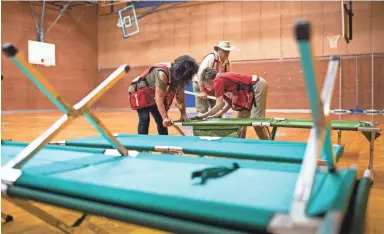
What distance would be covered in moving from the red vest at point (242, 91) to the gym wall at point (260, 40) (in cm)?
561

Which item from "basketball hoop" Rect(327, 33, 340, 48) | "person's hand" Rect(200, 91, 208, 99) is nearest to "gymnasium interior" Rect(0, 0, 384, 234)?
"person's hand" Rect(200, 91, 208, 99)

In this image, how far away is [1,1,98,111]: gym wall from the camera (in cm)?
1179

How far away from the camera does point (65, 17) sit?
13.4 metres

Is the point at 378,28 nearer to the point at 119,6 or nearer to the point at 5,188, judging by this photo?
the point at 119,6

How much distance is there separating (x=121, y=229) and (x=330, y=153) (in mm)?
1011

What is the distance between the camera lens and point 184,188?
111 cm

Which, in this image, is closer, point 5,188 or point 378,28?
point 5,188

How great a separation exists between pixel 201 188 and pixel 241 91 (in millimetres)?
2974

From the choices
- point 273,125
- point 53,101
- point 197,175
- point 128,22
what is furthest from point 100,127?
point 128,22

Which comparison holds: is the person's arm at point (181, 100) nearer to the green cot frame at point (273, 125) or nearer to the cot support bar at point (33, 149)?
the green cot frame at point (273, 125)

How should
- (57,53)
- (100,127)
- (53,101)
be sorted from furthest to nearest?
1. (57,53)
2. (100,127)
3. (53,101)

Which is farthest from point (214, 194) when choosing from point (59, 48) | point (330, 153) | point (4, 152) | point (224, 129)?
point (59, 48)

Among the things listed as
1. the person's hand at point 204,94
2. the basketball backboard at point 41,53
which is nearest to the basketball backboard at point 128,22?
the basketball backboard at point 41,53

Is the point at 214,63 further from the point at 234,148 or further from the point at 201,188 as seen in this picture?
the point at 201,188
